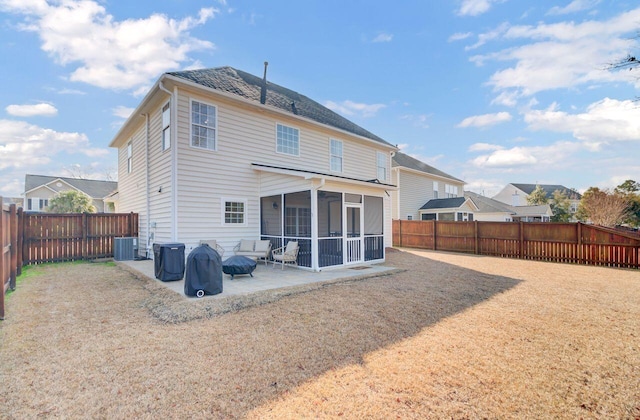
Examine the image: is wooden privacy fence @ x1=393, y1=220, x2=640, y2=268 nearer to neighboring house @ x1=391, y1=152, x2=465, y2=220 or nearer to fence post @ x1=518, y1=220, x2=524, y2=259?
fence post @ x1=518, y1=220, x2=524, y2=259

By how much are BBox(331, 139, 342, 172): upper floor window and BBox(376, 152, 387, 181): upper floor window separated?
10.7 feet

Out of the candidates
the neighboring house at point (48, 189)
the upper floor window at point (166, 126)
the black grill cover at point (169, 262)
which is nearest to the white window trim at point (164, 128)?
the upper floor window at point (166, 126)

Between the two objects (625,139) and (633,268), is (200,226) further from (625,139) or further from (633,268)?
(625,139)

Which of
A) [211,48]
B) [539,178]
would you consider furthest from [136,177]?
[539,178]

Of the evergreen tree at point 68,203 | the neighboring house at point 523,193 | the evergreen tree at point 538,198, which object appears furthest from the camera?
the neighboring house at point 523,193

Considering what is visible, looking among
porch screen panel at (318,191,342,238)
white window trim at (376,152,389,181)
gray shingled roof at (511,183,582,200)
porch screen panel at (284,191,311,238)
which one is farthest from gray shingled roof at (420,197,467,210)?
gray shingled roof at (511,183,582,200)

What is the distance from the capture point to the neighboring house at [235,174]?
9.30 meters

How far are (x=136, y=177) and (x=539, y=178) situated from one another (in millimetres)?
56077

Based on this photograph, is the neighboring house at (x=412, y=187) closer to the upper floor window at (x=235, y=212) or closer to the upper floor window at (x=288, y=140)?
the upper floor window at (x=288, y=140)

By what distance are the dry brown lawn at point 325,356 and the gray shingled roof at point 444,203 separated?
52.2 feet

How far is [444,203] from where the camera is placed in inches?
902

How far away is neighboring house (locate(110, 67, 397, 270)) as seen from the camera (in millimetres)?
9297

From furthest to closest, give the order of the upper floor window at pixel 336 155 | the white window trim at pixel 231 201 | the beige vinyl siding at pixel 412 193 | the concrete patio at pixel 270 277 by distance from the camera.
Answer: the beige vinyl siding at pixel 412 193 < the upper floor window at pixel 336 155 < the white window trim at pixel 231 201 < the concrete patio at pixel 270 277

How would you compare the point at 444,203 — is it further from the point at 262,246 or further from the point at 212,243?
the point at 212,243
